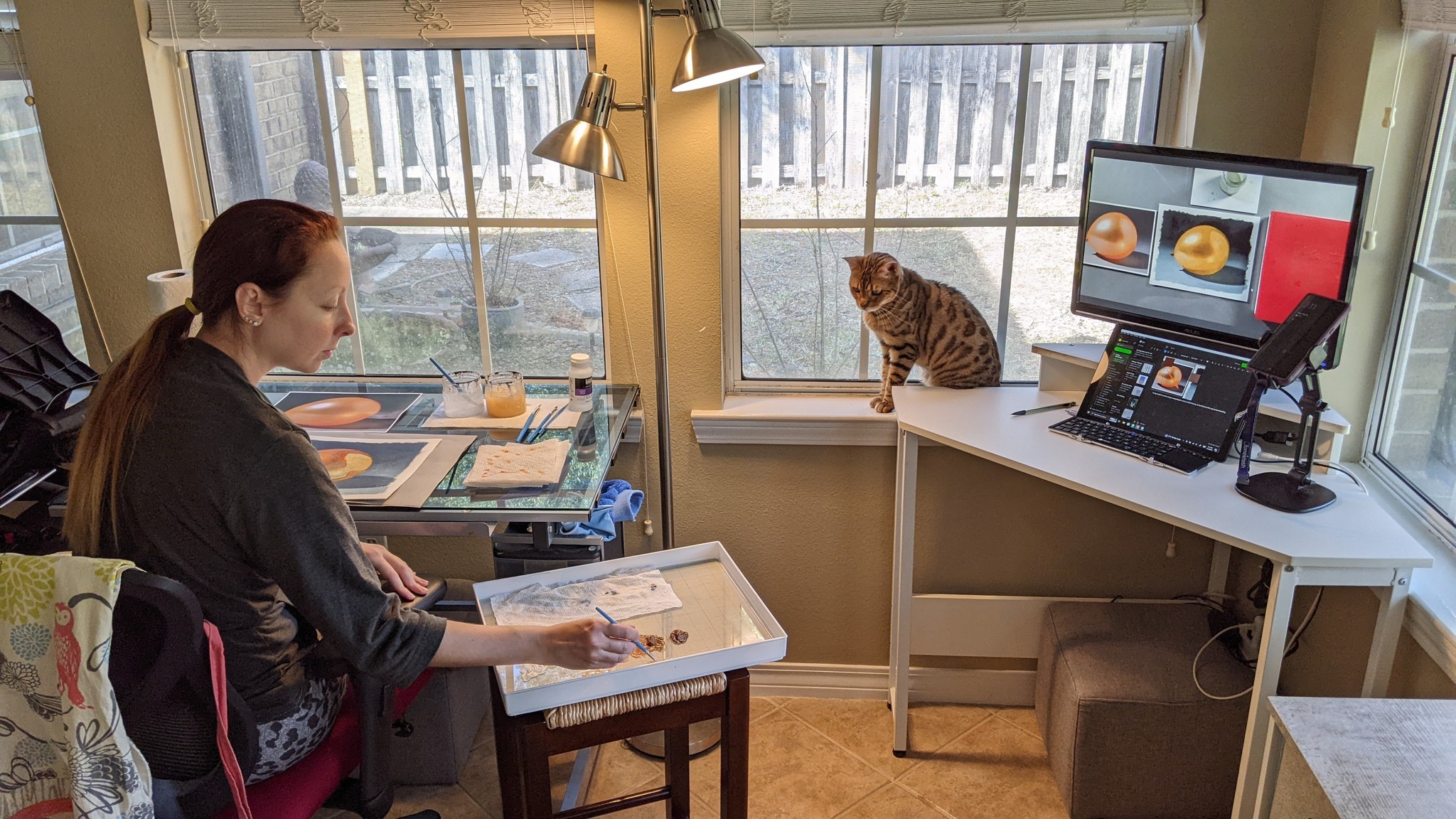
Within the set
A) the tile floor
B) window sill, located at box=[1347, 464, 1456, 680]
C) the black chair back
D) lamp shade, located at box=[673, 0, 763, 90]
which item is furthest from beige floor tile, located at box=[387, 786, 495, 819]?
window sill, located at box=[1347, 464, 1456, 680]

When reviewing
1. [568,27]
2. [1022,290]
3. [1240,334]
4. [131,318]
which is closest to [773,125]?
[568,27]

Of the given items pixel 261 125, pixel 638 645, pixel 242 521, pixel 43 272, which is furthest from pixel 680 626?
pixel 43 272

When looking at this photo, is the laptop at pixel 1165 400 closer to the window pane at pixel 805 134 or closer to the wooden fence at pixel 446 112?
the window pane at pixel 805 134

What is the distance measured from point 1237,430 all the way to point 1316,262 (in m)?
0.35

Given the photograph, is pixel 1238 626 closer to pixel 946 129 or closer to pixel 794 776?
pixel 794 776

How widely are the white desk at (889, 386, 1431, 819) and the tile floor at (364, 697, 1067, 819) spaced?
0.27 feet

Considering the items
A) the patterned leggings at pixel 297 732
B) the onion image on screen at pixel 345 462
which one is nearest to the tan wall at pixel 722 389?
the onion image on screen at pixel 345 462

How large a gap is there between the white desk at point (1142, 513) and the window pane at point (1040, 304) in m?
0.16

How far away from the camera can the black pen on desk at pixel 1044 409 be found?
7.55 feet

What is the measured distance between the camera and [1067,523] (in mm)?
2590

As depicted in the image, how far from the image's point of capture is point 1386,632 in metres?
1.78

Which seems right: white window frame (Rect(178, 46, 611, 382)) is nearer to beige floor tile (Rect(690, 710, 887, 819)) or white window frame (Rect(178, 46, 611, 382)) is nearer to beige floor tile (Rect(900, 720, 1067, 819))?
beige floor tile (Rect(690, 710, 887, 819))

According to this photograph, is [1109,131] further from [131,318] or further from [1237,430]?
[131,318]

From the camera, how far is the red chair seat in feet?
5.01
